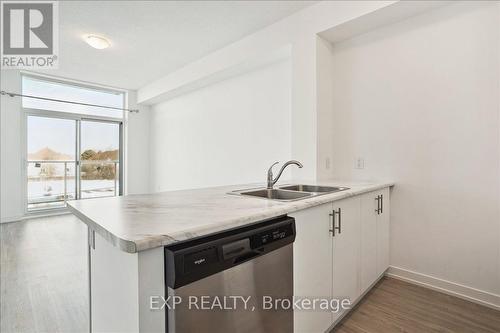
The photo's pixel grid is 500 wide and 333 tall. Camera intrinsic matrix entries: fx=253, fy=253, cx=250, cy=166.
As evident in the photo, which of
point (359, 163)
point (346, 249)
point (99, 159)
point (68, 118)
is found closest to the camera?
point (346, 249)

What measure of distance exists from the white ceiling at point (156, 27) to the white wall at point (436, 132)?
1.09 meters

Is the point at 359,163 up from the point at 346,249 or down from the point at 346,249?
up

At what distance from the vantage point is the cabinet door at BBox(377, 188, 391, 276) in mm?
2213

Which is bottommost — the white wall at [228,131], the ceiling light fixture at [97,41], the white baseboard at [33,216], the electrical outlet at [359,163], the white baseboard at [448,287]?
the white baseboard at [448,287]

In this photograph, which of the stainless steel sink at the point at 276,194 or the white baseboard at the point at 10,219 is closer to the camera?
the stainless steel sink at the point at 276,194

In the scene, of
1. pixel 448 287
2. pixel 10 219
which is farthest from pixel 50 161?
pixel 448 287

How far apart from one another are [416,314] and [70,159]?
624cm

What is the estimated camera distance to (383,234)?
2303 millimetres

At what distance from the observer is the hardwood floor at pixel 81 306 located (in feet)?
5.58

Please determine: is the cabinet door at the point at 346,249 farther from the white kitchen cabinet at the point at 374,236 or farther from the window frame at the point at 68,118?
the window frame at the point at 68,118

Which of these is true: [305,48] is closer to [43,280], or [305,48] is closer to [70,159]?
[43,280]

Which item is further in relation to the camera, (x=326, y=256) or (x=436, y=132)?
(x=436, y=132)

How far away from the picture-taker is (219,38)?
11.1ft

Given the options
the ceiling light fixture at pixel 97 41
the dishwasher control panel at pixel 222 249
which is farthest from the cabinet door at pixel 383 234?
the ceiling light fixture at pixel 97 41
